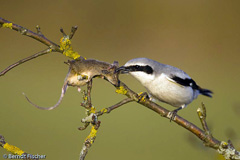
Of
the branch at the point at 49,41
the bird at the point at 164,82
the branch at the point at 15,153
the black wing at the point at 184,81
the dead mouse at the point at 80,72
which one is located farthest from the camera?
the black wing at the point at 184,81

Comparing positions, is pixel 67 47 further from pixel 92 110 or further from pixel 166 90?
pixel 166 90

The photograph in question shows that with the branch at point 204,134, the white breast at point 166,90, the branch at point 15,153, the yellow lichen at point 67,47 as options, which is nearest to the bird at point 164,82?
the white breast at point 166,90

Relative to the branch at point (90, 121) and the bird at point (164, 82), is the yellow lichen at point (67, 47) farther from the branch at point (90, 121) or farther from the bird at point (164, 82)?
the bird at point (164, 82)

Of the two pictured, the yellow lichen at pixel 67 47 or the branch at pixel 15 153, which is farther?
the yellow lichen at pixel 67 47

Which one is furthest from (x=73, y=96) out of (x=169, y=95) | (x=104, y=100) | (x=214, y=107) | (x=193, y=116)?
(x=169, y=95)

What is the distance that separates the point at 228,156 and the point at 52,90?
473 cm

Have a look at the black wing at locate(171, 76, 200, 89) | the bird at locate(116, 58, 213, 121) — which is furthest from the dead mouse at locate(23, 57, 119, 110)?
the black wing at locate(171, 76, 200, 89)

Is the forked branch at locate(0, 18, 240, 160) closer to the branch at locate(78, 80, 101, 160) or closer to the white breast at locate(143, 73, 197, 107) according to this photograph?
the branch at locate(78, 80, 101, 160)

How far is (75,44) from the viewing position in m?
6.11

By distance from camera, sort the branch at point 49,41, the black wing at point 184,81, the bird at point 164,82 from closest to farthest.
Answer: the branch at point 49,41
the bird at point 164,82
the black wing at point 184,81

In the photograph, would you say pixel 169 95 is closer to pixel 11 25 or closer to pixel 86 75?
pixel 86 75

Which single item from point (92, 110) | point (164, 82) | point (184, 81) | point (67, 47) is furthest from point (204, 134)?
point (184, 81)

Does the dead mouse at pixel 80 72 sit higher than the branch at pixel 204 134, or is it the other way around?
the dead mouse at pixel 80 72

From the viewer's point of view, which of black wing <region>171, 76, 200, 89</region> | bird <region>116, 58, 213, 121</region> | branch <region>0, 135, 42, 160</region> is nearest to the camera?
branch <region>0, 135, 42, 160</region>
